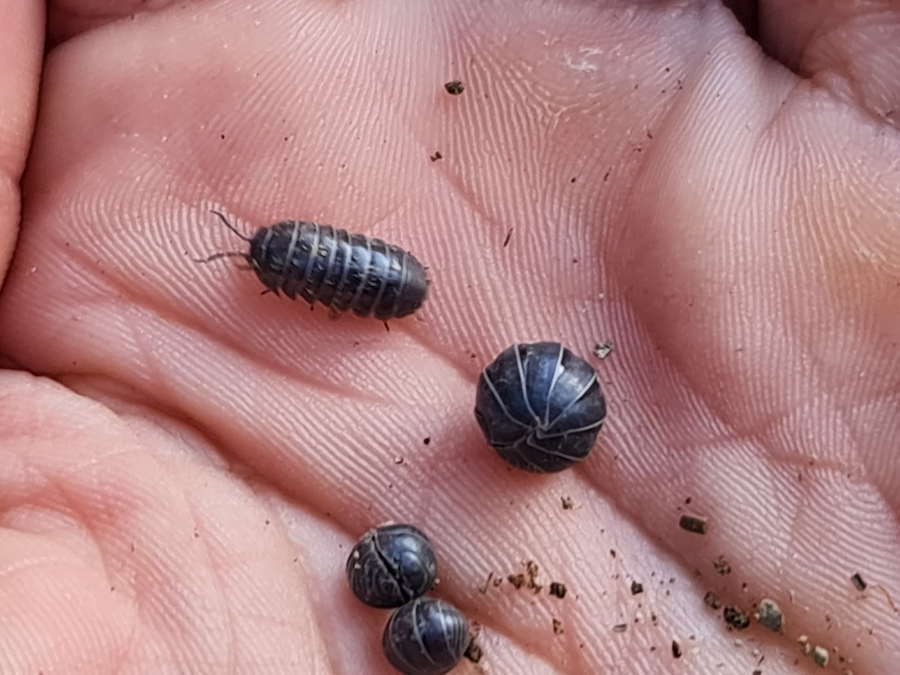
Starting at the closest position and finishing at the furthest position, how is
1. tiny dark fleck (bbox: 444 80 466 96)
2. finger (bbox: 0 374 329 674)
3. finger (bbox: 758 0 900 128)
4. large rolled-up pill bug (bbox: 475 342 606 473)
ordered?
finger (bbox: 0 374 329 674) → large rolled-up pill bug (bbox: 475 342 606 473) → finger (bbox: 758 0 900 128) → tiny dark fleck (bbox: 444 80 466 96)

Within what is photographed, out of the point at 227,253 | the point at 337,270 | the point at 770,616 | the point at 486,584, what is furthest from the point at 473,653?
the point at 227,253

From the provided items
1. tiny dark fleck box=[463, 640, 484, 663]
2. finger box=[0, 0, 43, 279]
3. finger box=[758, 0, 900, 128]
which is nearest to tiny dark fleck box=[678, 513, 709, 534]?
tiny dark fleck box=[463, 640, 484, 663]

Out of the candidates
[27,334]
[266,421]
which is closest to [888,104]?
[266,421]

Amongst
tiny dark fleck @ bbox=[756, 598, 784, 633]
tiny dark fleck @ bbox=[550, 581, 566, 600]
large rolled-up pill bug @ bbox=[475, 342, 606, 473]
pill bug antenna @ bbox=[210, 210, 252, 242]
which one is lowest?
tiny dark fleck @ bbox=[550, 581, 566, 600]

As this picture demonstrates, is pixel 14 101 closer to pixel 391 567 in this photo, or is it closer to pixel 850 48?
pixel 391 567

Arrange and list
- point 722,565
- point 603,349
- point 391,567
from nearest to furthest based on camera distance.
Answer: point 391,567 < point 722,565 < point 603,349

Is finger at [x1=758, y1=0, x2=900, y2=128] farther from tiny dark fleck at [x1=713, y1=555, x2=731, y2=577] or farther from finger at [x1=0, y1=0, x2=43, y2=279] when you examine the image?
finger at [x1=0, y1=0, x2=43, y2=279]

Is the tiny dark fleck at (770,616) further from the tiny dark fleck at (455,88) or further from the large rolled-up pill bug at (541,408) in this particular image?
the tiny dark fleck at (455,88)
